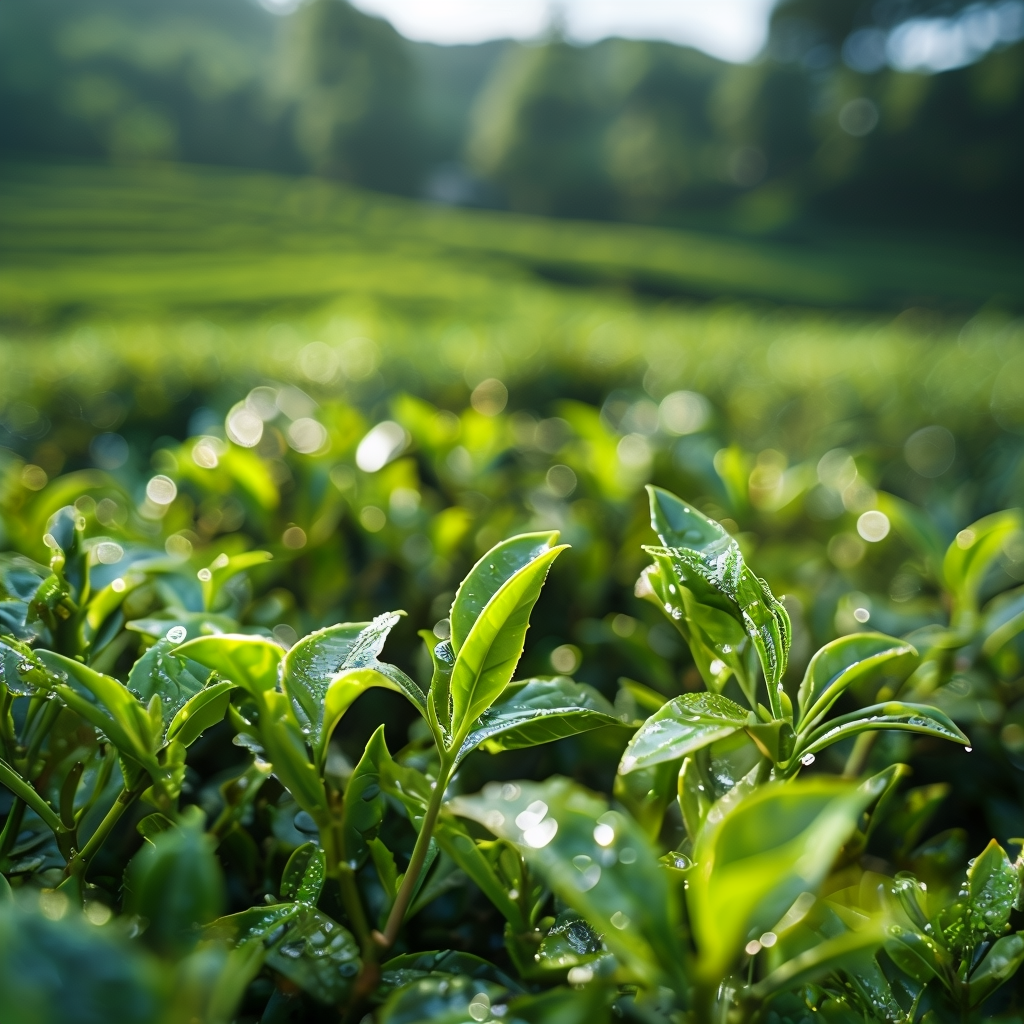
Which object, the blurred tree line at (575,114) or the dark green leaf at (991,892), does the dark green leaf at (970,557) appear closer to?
the dark green leaf at (991,892)

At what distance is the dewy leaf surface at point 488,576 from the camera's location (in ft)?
2.02

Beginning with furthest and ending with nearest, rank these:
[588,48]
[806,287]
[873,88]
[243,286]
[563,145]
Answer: [588,48] < [563,145] < [873,88] < [806,287] < [243,286]

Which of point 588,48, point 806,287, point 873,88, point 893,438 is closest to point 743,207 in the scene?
point 873,88

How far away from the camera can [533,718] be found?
0.60 metres

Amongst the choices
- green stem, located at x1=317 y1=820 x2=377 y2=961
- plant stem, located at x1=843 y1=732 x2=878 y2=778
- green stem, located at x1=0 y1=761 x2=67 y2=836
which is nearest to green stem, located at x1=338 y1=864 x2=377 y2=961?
green stem, located at x1=317 y1=820 x2=377 y2=961

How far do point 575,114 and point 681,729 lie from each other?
48.0m

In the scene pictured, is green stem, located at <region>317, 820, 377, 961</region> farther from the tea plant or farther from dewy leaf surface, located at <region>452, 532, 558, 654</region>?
dewy leaf surface, located at <region>452, 532, 558, 654</region>

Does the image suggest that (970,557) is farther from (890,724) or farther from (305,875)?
A: (305,875)

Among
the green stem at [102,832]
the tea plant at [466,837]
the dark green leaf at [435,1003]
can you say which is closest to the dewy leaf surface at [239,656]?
the tea plant at [466,837]

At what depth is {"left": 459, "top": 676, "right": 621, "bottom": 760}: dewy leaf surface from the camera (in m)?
0.60

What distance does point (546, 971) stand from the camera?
583 millimetres

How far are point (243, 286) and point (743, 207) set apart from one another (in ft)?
105

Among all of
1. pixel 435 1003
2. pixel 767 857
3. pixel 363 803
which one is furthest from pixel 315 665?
pixel 767 857

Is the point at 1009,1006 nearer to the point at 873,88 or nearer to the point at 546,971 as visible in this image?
the point at 546,971
